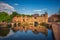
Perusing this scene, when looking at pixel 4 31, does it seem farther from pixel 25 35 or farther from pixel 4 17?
pixel 25 35

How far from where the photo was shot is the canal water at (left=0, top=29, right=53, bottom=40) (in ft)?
9.57

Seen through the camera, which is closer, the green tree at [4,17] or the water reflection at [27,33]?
the water reflection at [27,33]

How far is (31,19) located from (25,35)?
0.39 metres

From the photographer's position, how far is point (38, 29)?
9.71 ft

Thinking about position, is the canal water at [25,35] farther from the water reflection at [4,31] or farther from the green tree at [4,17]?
A: the green tree at [4,17]

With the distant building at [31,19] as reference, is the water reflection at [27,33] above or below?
below

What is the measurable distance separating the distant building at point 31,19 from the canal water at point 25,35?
232 mm

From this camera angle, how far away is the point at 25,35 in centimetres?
297

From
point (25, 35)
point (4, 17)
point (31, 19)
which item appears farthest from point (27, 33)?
point (4, 17)

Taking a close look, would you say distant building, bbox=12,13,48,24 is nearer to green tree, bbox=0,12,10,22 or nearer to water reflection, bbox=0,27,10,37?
green tree, bbox=0,12,10,22

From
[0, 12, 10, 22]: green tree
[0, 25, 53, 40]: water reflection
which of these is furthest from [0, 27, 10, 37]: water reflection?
[0, 12, 10, 22]: green tree

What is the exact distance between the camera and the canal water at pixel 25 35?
292 centimetres

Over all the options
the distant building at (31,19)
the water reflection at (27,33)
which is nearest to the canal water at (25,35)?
the water reflection at (27,33)

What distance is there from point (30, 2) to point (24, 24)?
0.53 metres
